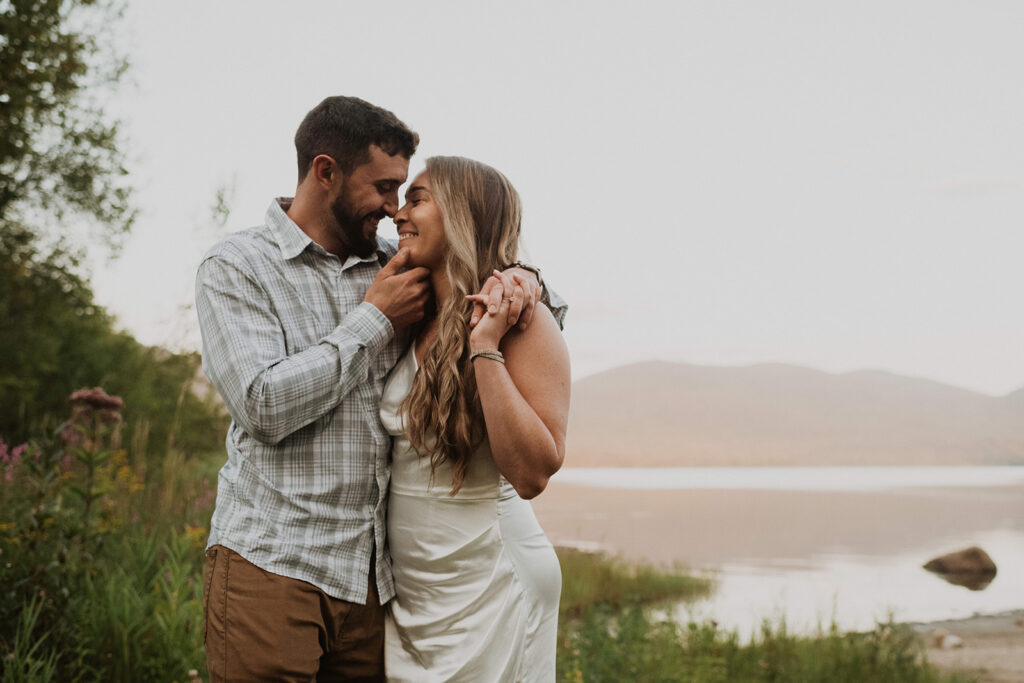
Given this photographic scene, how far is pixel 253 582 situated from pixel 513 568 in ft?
2.39

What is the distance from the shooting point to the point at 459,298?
254 cm

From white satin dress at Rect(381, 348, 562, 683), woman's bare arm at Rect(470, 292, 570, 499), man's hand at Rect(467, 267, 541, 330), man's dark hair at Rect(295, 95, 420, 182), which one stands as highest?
man's dark hair at Rect(295, 95, 420, 182)

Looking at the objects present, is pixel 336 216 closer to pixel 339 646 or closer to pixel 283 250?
pixel 283 250

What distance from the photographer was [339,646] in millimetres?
2514

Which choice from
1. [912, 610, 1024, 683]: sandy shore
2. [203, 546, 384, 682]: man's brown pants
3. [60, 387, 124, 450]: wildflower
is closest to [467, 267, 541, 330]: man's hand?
[203, 546, 384, 682]: man's brown pants

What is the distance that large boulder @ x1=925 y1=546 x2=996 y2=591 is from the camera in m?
10.3

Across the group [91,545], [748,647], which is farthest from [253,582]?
[748,647]

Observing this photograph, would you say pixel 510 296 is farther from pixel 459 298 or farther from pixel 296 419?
pixel 296 419

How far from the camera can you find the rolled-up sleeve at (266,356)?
2.32m

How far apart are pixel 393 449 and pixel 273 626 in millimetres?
590

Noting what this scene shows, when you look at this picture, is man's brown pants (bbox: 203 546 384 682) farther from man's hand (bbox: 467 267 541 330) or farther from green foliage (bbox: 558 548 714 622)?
green foliage (bbox: 558 548 714 622)

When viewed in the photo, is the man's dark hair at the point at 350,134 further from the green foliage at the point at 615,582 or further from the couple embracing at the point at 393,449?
the green foliage at the point at 615,582

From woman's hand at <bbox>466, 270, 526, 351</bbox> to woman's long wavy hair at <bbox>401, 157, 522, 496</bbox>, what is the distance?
0.12 m

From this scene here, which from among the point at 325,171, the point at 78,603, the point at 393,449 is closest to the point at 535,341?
the point at 393,449
